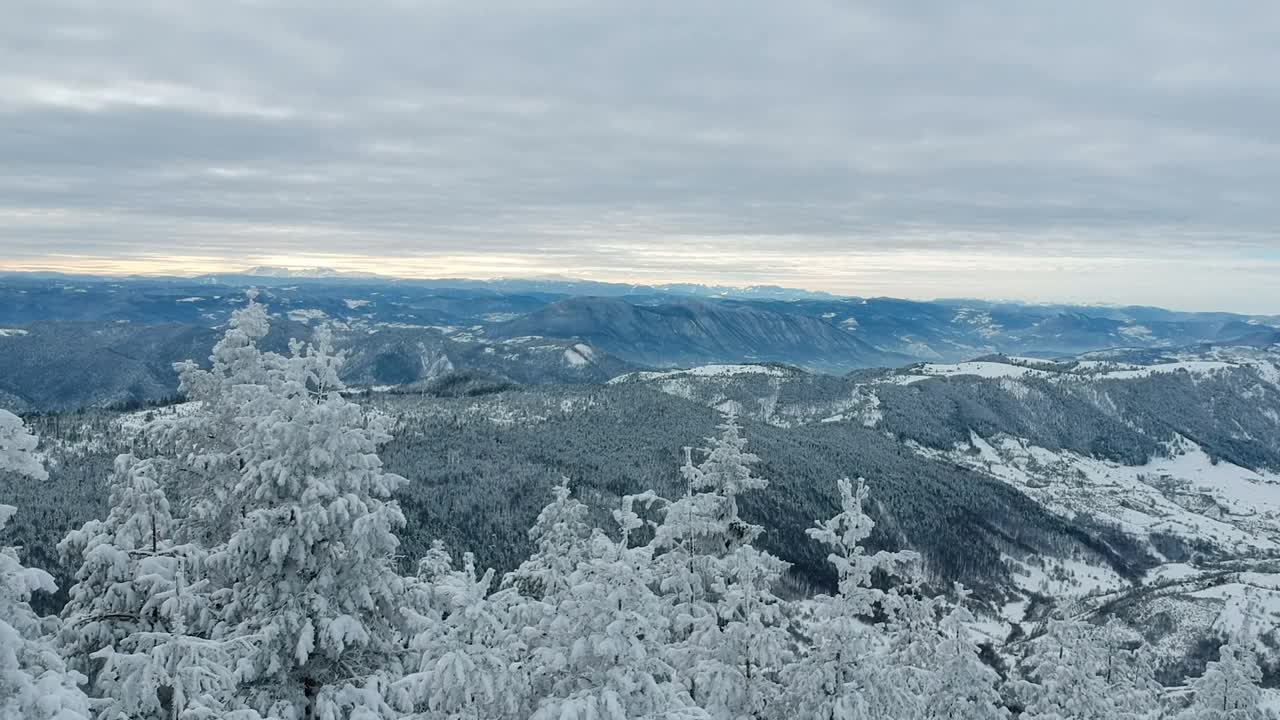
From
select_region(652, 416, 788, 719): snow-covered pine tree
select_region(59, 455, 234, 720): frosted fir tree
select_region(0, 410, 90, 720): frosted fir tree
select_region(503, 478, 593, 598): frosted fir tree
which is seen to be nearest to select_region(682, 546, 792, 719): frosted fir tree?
select_region(652, 416, 788, 719): snow-covered pine tree

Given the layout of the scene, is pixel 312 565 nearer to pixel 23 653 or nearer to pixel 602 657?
pixel 23 653

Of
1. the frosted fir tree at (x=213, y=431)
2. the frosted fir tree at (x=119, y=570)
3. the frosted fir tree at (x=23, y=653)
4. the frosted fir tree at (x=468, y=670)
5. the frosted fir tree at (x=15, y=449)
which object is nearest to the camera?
the frosted fir tree at (x=23, y=653)

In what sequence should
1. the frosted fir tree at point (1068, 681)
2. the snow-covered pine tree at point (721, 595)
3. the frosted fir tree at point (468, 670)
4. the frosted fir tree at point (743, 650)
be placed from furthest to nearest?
the frosted fir tree at point (1068, 681), the snow-covered pine tree at point (721, 595), the frosted fir tree at point (743, 650), the frosted fir tree at point (468, 670)

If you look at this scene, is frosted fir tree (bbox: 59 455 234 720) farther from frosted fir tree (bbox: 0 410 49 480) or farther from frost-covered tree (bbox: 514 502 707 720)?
frost-covered tree (bbox: 514 502 707 720)

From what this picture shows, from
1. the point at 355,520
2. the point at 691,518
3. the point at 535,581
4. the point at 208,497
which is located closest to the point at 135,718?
the point at 355,520

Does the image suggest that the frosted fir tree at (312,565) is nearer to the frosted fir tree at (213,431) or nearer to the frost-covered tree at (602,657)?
the frost-covered tree at (602,657)

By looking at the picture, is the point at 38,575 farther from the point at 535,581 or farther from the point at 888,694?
the point at 888,694

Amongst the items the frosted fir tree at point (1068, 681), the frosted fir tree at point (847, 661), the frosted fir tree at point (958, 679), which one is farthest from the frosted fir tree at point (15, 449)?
the frosted fir tree at point (1068, 681)
